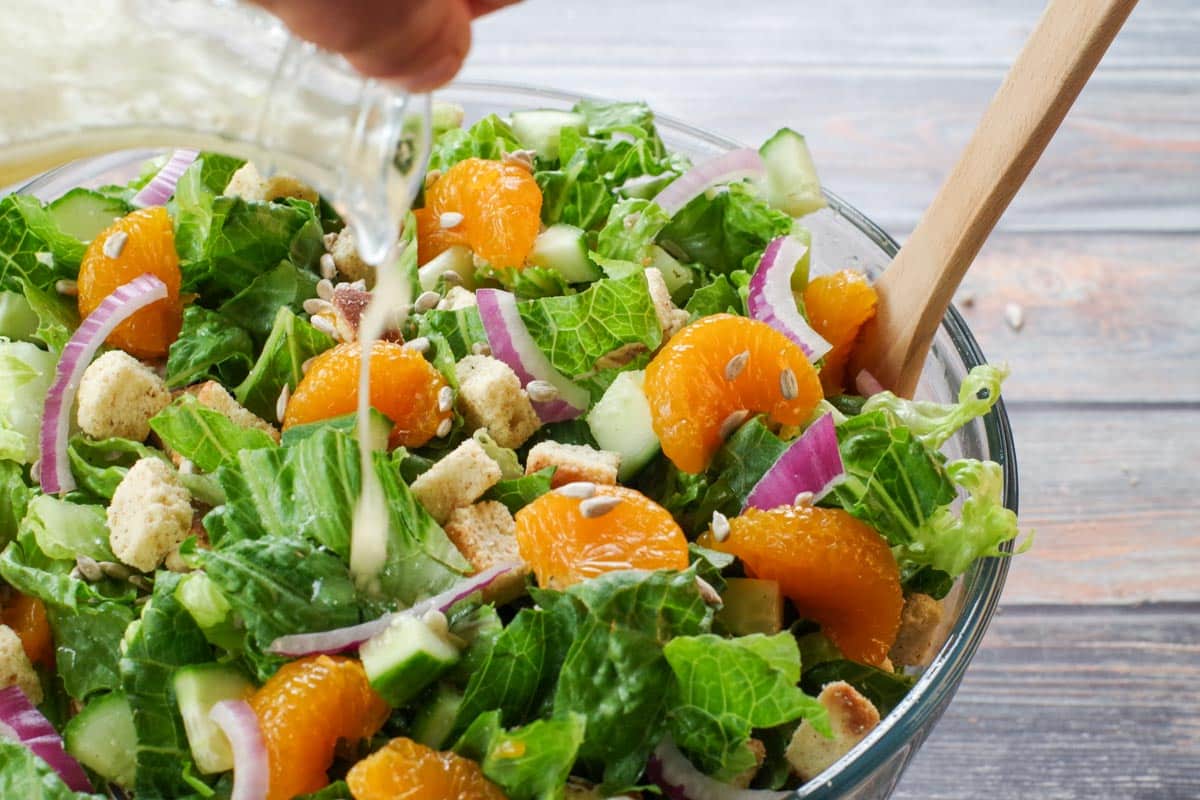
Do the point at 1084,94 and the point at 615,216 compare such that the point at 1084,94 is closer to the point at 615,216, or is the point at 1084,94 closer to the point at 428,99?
the point at 615,216

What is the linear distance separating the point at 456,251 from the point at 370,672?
953 millimetres

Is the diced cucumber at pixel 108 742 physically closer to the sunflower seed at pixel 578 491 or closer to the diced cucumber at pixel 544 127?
the sunflower seed at pixel 578 491

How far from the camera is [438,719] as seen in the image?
172 centimetres

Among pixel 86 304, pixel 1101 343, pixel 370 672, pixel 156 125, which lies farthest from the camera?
pixel 1101 343

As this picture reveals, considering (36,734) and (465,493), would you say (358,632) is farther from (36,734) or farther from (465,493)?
(36,734)

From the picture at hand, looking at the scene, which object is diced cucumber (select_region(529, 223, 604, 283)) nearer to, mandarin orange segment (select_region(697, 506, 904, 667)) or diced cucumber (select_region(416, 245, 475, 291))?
diced cucumber (select_region(416, 245, 475, 291))

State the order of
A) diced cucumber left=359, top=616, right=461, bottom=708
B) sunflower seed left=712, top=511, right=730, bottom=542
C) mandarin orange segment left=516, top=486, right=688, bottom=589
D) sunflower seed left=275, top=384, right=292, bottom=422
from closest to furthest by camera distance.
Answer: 1. diced cucumber left=359, top=616, right=461, bottom=708
2. mandarin orange segment left=516, top=486, right=688, bottom=589
3. sunflower seed left=712, top=511, right=730, bottom=542
4. sunflower seed left=275, top=384, right=292, bottom=422

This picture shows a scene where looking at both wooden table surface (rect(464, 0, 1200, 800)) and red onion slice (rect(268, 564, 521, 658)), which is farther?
wooden table surface (rect(464, 0, 1200, 800))

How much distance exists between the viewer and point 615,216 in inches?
94.3

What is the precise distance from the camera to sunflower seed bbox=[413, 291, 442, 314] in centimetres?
224

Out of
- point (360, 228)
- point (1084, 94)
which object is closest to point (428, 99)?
point (360, 228)

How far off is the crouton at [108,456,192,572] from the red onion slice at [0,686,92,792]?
9.7 inches

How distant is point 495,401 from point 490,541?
10.6 inches

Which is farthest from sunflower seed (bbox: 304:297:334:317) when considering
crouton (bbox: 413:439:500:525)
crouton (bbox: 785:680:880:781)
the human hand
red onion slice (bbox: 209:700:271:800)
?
crouton (bbox: 785:680:880:781)
